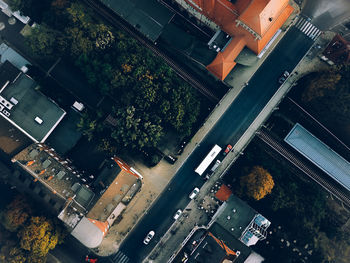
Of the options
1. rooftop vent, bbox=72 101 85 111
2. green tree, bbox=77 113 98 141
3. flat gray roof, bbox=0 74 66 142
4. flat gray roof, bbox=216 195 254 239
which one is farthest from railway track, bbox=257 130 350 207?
flat gray roof, bbox=0 74 66 142

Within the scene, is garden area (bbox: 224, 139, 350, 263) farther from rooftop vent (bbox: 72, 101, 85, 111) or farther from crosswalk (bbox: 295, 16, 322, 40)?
rooftop vent (bbox: 72, 101, 85, 111)

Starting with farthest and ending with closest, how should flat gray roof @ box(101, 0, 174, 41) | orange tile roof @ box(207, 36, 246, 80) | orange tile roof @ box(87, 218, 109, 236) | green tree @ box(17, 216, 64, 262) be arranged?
flat gray roof @ box(101, 0, 174, 41) < orange tile roof @ box(87, 218, 109, 236) < green tree @ box(17, 216, 64, 262) < orange tile roof @ box(207, 36, 246, 80)

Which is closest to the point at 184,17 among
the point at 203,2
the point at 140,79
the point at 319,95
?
the point at 203,2

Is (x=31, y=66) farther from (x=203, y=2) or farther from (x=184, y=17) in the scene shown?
(x=203, y=2)

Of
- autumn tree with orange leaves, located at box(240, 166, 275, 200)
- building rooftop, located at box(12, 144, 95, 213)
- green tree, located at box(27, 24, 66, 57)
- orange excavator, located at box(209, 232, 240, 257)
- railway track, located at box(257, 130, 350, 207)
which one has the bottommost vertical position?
building rooftop, located at box(12, 144, 95, 213)

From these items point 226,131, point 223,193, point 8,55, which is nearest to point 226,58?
point 226,131

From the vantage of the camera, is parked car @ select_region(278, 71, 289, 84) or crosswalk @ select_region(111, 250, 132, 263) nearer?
parked car @ select_region(278, 71, 289, 84)
